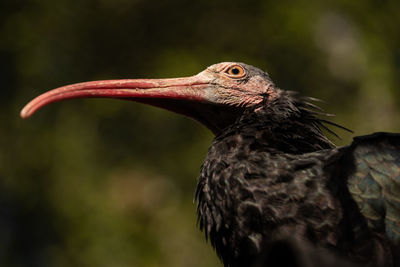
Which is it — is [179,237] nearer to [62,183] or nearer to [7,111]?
[62,183]

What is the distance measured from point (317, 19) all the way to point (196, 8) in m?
2.30

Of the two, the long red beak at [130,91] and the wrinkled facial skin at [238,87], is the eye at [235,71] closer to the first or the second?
the wrinkled facial skin at [238,87]

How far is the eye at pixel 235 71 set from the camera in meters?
4.62

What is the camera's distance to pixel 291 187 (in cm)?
347

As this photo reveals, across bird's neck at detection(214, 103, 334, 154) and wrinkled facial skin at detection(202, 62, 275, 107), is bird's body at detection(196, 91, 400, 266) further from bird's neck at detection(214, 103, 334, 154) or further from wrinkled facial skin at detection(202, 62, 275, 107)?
wrinkled facial skin at detection(202, 62, 275, 107)

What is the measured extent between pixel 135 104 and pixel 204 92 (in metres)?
5.93

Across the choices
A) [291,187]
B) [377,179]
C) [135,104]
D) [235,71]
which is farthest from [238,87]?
[135,104]

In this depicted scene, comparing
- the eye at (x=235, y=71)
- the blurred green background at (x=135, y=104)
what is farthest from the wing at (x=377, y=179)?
the blurred green background at (x=135, y=104)

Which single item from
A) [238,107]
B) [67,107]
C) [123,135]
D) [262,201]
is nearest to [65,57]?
[67,107]

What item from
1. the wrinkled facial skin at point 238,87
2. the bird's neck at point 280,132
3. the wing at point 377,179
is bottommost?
the wing at point 377,179

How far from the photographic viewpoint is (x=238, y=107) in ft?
14.8

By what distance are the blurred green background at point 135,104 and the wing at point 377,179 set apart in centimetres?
558

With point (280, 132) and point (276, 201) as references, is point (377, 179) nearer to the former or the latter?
point (276, 201)

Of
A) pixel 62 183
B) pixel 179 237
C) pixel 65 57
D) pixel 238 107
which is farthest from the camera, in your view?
pixel 65 57
